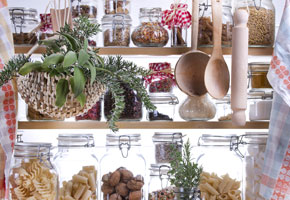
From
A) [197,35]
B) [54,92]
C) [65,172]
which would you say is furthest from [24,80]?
[197,35]

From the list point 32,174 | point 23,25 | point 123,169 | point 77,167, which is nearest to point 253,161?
point 123,169

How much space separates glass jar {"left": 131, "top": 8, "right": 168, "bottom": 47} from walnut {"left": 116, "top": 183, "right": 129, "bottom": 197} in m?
0.37

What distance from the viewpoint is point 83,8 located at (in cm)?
122

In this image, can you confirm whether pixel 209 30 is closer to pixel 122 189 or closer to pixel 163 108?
pixel 163 108

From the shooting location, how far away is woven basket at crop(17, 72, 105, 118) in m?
0.81

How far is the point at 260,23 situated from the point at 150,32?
0.29 m

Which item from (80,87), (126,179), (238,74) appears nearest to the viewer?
(80,87)

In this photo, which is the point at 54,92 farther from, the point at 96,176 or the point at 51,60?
the point at 96,176

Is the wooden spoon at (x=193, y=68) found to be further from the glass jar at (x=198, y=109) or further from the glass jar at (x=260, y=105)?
the glass jar at (x=260, y=105)

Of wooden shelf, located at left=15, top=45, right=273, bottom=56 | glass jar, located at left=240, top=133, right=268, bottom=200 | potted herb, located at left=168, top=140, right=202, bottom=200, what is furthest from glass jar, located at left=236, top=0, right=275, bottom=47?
potted herb, located at left=168, top=140, right=202, bottom=200

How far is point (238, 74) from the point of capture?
1020 millimetres

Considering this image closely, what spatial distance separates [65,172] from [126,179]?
0.16 meters

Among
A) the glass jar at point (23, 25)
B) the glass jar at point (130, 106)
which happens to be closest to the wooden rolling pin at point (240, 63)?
the glass jar at point (130, 106)

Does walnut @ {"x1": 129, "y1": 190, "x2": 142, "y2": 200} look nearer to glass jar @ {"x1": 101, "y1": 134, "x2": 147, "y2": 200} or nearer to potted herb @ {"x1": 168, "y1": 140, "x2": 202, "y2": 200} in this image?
glass jar @ {"x1": 101, "y1": 134, "x2": 147, "y2": 200}
